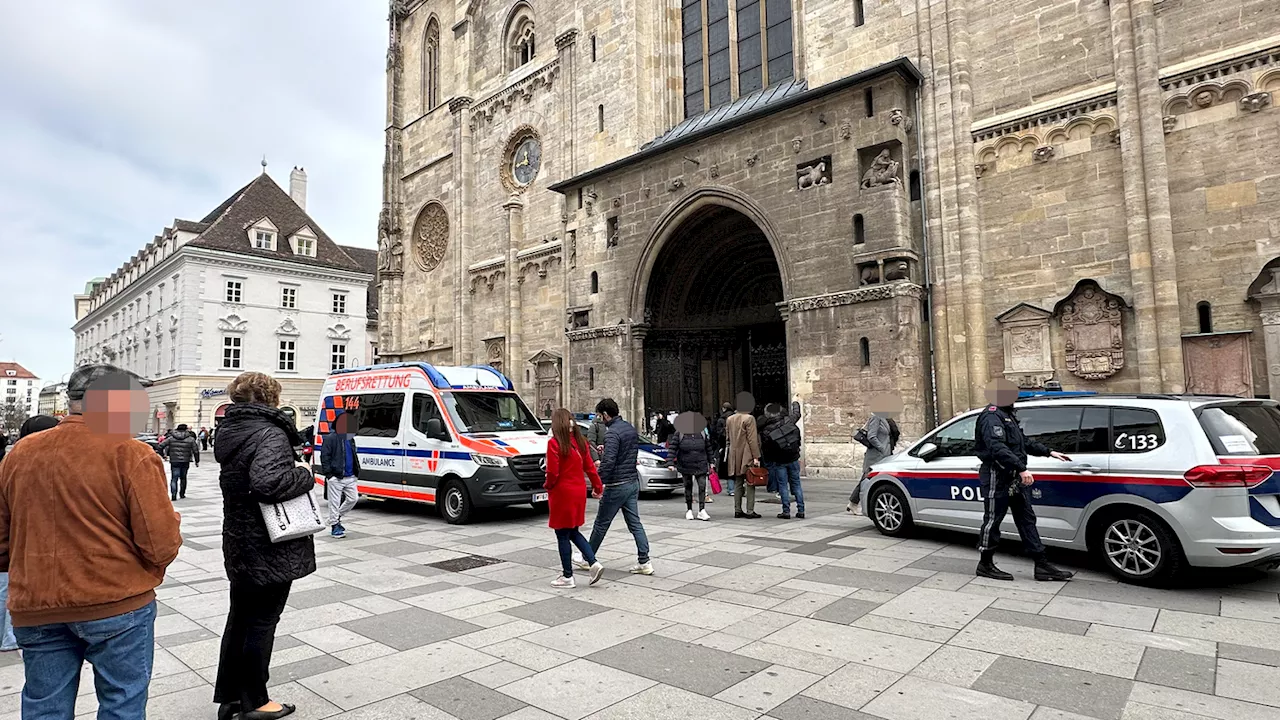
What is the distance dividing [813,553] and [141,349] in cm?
5043

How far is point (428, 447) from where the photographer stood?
35.3 feet

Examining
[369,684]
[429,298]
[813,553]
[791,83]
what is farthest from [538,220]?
[369,684]

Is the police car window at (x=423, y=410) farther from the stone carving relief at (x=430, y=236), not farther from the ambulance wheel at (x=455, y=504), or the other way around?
the stone carving relief at (x=430, y=236)

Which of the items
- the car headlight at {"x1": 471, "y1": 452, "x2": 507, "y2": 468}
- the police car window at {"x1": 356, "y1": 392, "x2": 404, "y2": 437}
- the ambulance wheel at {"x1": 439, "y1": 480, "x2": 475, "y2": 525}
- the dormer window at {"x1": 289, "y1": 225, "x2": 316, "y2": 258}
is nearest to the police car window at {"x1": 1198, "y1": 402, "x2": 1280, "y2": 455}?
the car headlight at {"x1": 471, "y1": 452, "x2": 507, "y2": 468}

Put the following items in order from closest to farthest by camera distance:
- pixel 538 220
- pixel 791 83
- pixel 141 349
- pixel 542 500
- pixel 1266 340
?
pixel 542 500 < pixel 1266 340 < pixel 791 83 < pixel 538 220 < pixel 141 349

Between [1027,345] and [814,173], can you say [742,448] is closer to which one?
[1027,345]

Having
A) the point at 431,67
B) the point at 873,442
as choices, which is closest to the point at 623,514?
the point at 873,442

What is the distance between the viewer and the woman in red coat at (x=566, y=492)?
20.3 feet

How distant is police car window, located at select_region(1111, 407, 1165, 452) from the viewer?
19.7ft

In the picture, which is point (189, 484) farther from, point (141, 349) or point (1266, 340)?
point (141, 349)

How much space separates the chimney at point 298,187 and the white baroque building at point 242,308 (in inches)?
192

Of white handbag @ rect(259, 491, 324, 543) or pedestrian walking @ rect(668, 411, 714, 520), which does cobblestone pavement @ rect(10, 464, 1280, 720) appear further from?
pedestrian walking @ rect(668, 411, 714, 520)

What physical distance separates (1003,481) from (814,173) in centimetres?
1069

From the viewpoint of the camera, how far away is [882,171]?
14.5 meters
